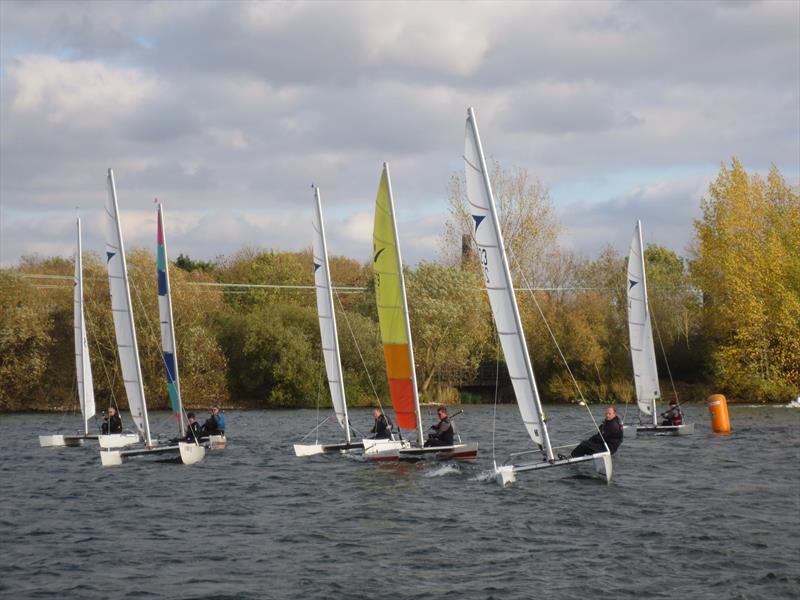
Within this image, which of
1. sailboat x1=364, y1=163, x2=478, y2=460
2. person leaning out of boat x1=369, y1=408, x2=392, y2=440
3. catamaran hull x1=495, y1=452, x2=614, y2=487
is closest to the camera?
catamaran hull x1=495, y1=452, x2=614, y2=487

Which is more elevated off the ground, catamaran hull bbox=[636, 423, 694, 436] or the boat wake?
the boat wake

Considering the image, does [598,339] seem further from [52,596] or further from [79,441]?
[52,596]

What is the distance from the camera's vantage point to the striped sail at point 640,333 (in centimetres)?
3575

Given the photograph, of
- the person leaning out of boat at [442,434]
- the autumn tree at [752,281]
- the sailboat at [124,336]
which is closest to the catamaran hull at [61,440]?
the sailboat at [124,336]

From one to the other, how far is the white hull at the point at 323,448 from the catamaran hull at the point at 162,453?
274 cm

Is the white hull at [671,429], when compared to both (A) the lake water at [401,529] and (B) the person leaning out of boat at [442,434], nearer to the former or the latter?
(A) the lake water at [401,529]

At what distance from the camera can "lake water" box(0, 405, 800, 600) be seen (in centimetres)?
1431

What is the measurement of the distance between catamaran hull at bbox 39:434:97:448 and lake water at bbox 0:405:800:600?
460 centimetres

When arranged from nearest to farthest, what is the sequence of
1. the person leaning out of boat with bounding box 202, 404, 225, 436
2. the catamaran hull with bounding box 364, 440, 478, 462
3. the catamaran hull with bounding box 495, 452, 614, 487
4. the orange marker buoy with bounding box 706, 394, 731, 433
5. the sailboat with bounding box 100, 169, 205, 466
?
the catamaran hull with bounding box 495, 452, 614, 487, the catamaran hull with bounding box 364, 440, 478, 462, the sailboat with bounding box 100, 169, 205, 466, the person leaning out of boat with bounding box 202, 404, 225, 436, the orange marker buoy with bounding box 706, 394, 731, 433

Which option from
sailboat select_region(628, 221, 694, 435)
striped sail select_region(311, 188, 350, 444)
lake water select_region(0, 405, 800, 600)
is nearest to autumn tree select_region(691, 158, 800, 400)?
sailboat select_region(628, 221, 694, 435)

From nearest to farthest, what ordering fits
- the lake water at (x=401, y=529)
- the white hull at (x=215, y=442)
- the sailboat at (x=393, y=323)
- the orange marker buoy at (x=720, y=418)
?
the lake water at (x=401, y=529), the sailboat at (x=393, y=323), the white hull at (x=215, y=442), the orange marker buoy at (x=720, y=418)

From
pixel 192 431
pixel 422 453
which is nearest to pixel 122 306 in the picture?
pixel 192 431

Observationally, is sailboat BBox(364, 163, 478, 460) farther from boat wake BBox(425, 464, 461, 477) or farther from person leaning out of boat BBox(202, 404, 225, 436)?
person leaning out of boat BBox(202, 404, 225, 436)

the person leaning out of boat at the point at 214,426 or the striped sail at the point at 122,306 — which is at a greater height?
the striped sail at the point at 122,306
